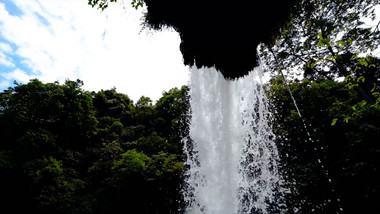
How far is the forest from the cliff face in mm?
916

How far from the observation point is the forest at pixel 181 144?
585 cm

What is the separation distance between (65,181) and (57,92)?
7.14 metres

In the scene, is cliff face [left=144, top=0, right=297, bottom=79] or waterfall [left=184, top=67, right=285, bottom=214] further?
waterfall [left=184, top=67, right=285, bottom=214]

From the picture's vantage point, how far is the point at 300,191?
7930 mm

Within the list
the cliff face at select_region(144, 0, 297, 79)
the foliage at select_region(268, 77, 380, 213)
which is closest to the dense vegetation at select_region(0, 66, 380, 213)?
the foliage at select_region(268, 77, 380, 213)

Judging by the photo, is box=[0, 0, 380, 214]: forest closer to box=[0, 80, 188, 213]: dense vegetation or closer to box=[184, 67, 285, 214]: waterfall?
box=[0, 80, 188, 213]: dense vegetation

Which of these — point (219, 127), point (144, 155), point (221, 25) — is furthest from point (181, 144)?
point (221, 25)

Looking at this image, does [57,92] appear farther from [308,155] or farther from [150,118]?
[308,155]

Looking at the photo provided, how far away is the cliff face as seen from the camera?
2168 millimetres

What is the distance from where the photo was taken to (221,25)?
2295 millimetres

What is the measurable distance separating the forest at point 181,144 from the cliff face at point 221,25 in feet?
3.00

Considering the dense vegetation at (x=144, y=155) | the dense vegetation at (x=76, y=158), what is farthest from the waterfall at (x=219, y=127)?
the dense vegetation at (x=76, y=158)

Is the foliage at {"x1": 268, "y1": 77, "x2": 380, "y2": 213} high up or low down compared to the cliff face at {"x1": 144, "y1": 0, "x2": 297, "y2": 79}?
up

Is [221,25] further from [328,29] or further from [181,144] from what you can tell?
[181,144]
